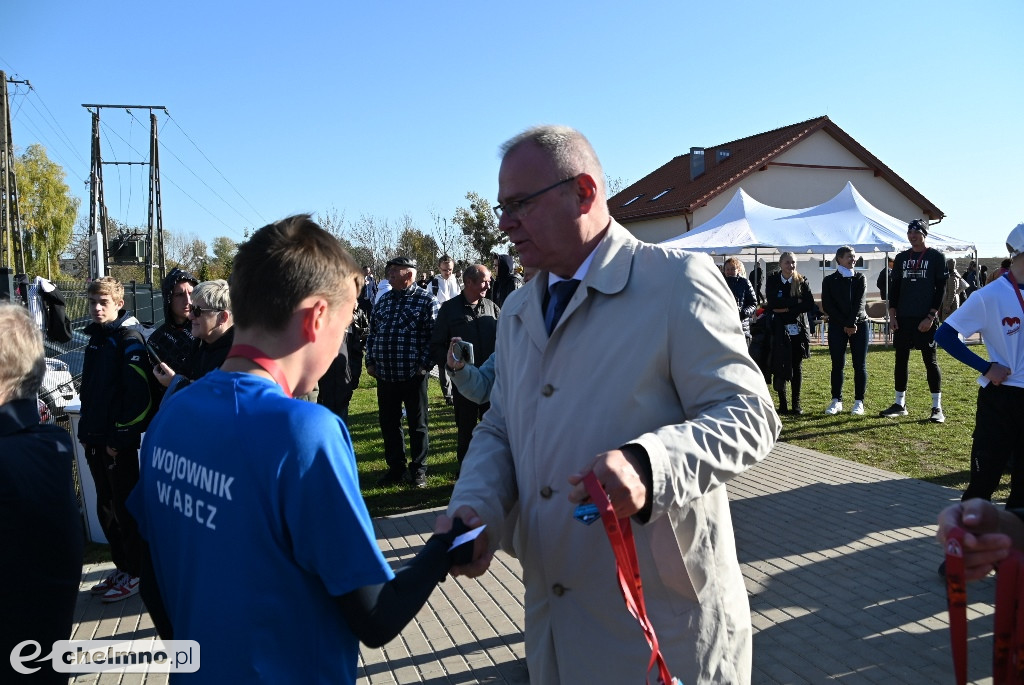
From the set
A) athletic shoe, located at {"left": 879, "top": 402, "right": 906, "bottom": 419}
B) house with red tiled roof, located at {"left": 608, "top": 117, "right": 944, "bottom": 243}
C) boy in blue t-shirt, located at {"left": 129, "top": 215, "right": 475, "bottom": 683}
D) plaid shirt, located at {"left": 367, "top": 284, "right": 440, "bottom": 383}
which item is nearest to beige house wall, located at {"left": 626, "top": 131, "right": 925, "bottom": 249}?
house with red tiled roof, located at {"left": 608, "top": 117, "right": 944, "bottom": 243}

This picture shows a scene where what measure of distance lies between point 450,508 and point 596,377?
0.55 metres

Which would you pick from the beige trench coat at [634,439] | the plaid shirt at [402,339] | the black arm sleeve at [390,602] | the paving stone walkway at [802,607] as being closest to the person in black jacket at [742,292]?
the paving stone walkway at [802,607]

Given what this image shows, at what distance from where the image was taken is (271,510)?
1.56 meters

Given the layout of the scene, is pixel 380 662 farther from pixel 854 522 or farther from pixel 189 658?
pixel 854 522

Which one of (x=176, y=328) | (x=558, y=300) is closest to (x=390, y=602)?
(x=558, y=300)

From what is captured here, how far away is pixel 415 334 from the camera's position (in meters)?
8.45

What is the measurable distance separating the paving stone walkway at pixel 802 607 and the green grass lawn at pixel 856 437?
722mm

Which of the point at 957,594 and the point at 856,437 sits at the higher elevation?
the point at 957,594

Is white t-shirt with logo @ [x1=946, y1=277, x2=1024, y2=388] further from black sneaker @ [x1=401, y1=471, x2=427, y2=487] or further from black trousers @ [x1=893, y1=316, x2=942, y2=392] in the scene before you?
black trousers @ [x1=893, y1=316, x2=942, y2=392]

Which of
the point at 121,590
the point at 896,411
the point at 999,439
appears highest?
the point at 999,439

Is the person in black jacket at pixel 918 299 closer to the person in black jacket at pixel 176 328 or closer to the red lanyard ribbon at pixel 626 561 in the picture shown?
the person in black jacket at pixel 176 328

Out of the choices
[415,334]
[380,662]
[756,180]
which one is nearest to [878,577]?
[380,662]

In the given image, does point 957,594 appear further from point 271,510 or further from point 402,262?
point 402,262

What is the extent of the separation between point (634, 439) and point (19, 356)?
6.62 ft
